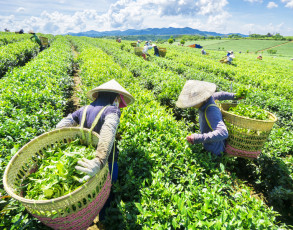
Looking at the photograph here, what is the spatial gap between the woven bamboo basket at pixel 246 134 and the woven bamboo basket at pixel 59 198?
2309 millimetres

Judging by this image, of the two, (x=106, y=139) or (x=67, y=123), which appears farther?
(x=67, y=123)

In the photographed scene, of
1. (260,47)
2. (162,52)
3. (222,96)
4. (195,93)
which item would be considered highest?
(260,47)

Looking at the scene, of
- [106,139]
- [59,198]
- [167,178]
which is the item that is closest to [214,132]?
[167,178]

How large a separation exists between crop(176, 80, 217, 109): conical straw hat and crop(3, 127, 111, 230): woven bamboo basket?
170 cm

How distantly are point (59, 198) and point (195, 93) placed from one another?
2.49 m

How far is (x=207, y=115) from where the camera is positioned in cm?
285

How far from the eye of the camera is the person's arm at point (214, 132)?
2598 mm

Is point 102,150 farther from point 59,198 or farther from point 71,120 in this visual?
point 71,120

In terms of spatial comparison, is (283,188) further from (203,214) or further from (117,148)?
(117,148)

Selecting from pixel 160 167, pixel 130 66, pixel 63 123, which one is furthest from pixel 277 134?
pixel 130 66

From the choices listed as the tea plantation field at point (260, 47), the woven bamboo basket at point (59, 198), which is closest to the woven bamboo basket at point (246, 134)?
the woven bamboo basket at point (59, 198)

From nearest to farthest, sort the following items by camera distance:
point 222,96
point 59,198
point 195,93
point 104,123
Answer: point 59,198
point 104,123
point 195,93
point 222,96

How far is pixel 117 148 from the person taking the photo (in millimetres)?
2953

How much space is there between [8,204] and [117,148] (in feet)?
5.21
